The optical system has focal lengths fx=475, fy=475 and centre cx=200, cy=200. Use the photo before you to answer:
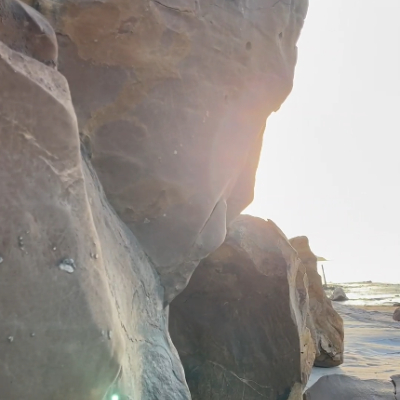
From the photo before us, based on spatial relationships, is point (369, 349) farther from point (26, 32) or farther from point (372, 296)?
point (372, 296)

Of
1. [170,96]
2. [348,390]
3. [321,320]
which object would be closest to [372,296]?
[321,320]

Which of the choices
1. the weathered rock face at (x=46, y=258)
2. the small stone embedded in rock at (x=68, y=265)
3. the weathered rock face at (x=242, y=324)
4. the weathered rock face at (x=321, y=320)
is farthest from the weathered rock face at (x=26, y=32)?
the weathered rock face at (x=321, y=320)

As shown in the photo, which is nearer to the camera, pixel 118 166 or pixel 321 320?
pixel 118 166

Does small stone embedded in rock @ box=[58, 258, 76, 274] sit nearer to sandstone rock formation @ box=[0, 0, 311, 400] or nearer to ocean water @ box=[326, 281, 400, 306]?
sandstone rock formation @ box=[0, 0, 311, 400]

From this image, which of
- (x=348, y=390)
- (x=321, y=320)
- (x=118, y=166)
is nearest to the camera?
(x=118, y=166)

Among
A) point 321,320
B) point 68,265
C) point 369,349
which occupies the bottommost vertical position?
point 369,349

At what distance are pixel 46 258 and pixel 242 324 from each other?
99.2 inches

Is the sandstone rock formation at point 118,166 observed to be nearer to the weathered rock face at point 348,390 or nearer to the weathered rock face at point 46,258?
the weathered rock face at point 46,258

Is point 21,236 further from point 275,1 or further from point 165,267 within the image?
point 275,1

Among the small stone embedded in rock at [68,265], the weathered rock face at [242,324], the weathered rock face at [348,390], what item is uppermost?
the small stone embedded in rock at [68,265]

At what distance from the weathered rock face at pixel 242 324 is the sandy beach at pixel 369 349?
852mm

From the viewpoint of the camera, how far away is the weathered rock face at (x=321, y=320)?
195 inches

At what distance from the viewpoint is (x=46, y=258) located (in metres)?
1.21

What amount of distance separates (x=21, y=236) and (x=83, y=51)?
1120mm
